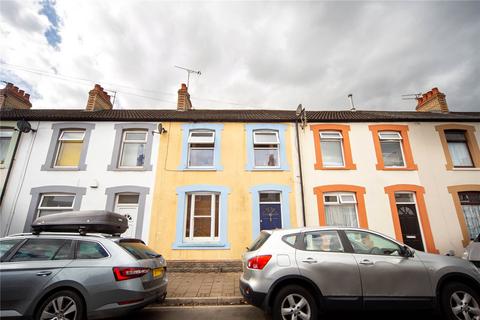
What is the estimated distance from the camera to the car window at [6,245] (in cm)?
400

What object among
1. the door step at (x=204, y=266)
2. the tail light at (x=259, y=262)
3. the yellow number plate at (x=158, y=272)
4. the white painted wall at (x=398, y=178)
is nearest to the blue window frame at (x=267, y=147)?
the white painted wall at (x=398, y=178)

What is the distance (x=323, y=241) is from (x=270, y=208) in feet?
15.4

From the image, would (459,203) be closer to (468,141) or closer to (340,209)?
(468,141)

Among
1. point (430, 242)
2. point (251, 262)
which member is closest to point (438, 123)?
point (430, 242)

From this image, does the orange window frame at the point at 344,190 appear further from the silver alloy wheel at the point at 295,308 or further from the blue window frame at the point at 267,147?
the silver alloy wheel at the point at 295,308

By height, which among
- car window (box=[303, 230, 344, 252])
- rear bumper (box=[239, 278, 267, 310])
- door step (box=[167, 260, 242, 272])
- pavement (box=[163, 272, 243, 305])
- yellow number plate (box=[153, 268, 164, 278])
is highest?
car window (box=[303, 230, 344, 252])

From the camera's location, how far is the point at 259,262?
160 inches

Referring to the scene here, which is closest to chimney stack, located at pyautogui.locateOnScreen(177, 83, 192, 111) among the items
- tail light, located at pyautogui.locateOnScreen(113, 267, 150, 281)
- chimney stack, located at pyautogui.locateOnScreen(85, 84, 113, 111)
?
chimney stack, located at pyautogui.locateOnScreen(85, 84, 113, 111)

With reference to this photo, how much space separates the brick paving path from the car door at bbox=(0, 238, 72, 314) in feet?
8.79

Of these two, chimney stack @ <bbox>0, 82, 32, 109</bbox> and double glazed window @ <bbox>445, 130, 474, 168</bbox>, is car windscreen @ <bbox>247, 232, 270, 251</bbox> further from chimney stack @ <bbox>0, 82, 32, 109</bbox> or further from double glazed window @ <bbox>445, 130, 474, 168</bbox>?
chimney stack @ <bbox>0, 82, 32, 109</bbox>

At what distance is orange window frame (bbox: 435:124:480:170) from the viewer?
9.56m

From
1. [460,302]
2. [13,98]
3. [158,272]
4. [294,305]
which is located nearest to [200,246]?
[158,272]

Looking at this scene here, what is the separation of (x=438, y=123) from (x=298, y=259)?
10.7 m

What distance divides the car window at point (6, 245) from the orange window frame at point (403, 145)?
1155 centimetres
